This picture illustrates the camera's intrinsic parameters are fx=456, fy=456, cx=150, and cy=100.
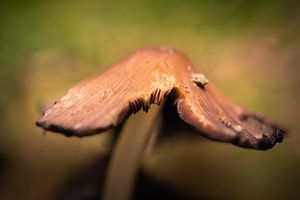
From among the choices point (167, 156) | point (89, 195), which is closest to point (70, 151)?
point (89, 195)

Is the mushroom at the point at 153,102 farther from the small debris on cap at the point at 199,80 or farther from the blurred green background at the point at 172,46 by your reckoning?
the blurred green background at the point at 172,46

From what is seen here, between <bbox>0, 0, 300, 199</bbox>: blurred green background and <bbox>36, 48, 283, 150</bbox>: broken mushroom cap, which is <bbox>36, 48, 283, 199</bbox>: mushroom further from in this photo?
<bbox>0, 0, 300, 199</bbox>: blurred green background

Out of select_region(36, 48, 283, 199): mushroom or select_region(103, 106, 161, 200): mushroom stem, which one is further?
select_region(103, 106, 161, 200): mushroom stem

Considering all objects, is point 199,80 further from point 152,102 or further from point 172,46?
point 172,46

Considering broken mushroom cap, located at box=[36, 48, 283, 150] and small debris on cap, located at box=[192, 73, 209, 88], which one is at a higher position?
small debris on cap, located at box=[192, 73, 209, 88]

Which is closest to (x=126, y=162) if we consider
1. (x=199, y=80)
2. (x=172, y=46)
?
(x=199, y=80)

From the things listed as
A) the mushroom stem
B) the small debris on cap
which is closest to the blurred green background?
the mushroom stem

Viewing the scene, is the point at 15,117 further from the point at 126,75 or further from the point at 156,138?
the point at 126,75
